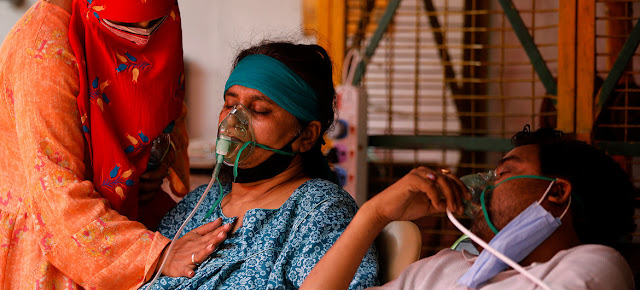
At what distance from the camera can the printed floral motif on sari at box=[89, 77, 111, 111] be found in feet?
6.28

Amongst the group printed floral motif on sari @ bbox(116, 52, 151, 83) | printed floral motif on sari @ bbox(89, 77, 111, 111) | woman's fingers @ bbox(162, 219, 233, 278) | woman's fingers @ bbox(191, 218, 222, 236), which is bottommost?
woman's fingers @ bbox(162, 219, 233, 278)

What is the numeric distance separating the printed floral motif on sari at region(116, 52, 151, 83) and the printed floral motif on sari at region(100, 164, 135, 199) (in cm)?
29

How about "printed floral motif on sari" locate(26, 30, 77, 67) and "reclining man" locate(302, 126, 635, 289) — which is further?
"printed floral motif on sari" locate(26, 30, 77, 67)

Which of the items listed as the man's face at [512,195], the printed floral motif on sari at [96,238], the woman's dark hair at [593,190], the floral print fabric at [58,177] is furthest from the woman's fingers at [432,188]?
the printed floral motif on sari at [96,238]

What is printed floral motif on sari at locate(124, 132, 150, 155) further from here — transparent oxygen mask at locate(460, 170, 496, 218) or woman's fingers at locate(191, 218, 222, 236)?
transparent oxygen mask at locate(460, 170, 496, 218)

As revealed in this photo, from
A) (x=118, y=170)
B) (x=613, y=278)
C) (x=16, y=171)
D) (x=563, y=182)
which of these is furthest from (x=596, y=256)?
(x=16, y=171)

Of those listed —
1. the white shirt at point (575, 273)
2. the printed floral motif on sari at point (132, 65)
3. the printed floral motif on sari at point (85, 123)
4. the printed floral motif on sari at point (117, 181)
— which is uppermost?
the printed floral motif on sari at point (132, 65)

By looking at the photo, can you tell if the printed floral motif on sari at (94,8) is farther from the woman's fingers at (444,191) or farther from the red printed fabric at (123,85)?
the woman's fingers at (444,191)

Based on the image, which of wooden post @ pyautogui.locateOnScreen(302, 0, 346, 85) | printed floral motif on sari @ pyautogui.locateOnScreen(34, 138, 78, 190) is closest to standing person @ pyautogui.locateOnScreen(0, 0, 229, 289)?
printed floral motif on sari @ pyautogui.locateOnScreen(34, 138, 78, 190)

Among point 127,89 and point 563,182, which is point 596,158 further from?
point 127,89

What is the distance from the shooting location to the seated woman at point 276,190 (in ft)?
5.51

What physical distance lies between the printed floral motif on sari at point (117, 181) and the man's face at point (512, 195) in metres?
1.12

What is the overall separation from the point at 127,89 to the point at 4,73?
14.1 inches

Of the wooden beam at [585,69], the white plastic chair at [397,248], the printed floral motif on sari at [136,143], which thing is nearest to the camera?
the white plastic chair at [397,248]
